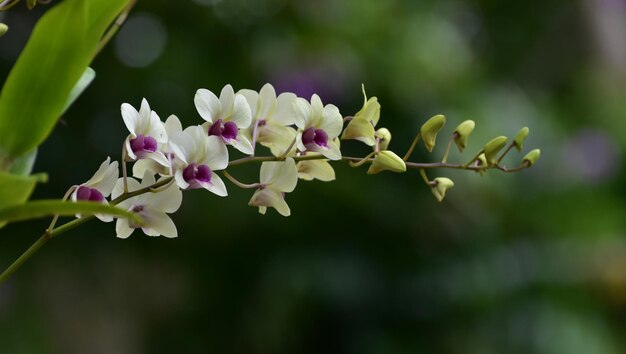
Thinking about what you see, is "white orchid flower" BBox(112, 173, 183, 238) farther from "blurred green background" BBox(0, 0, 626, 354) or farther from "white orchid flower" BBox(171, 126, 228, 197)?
"blurred green background" BBox(0, 0, 626, 354)

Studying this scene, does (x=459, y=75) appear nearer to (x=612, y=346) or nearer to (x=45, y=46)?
(x=612, y=346)

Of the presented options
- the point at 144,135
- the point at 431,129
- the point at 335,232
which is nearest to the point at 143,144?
the point at 144,135

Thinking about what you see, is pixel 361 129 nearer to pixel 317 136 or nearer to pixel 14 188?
pixel 317 136

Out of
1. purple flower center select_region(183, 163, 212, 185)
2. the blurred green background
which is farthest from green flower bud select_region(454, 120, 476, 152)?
the blurred green background

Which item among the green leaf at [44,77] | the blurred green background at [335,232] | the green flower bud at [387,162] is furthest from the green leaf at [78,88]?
the blurred green background at [335,232]

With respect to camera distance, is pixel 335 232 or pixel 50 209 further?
pixel 335 232

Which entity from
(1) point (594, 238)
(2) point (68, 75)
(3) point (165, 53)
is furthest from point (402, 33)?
(2) point (68, 75)

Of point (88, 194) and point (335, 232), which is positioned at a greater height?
point (88, 194)
